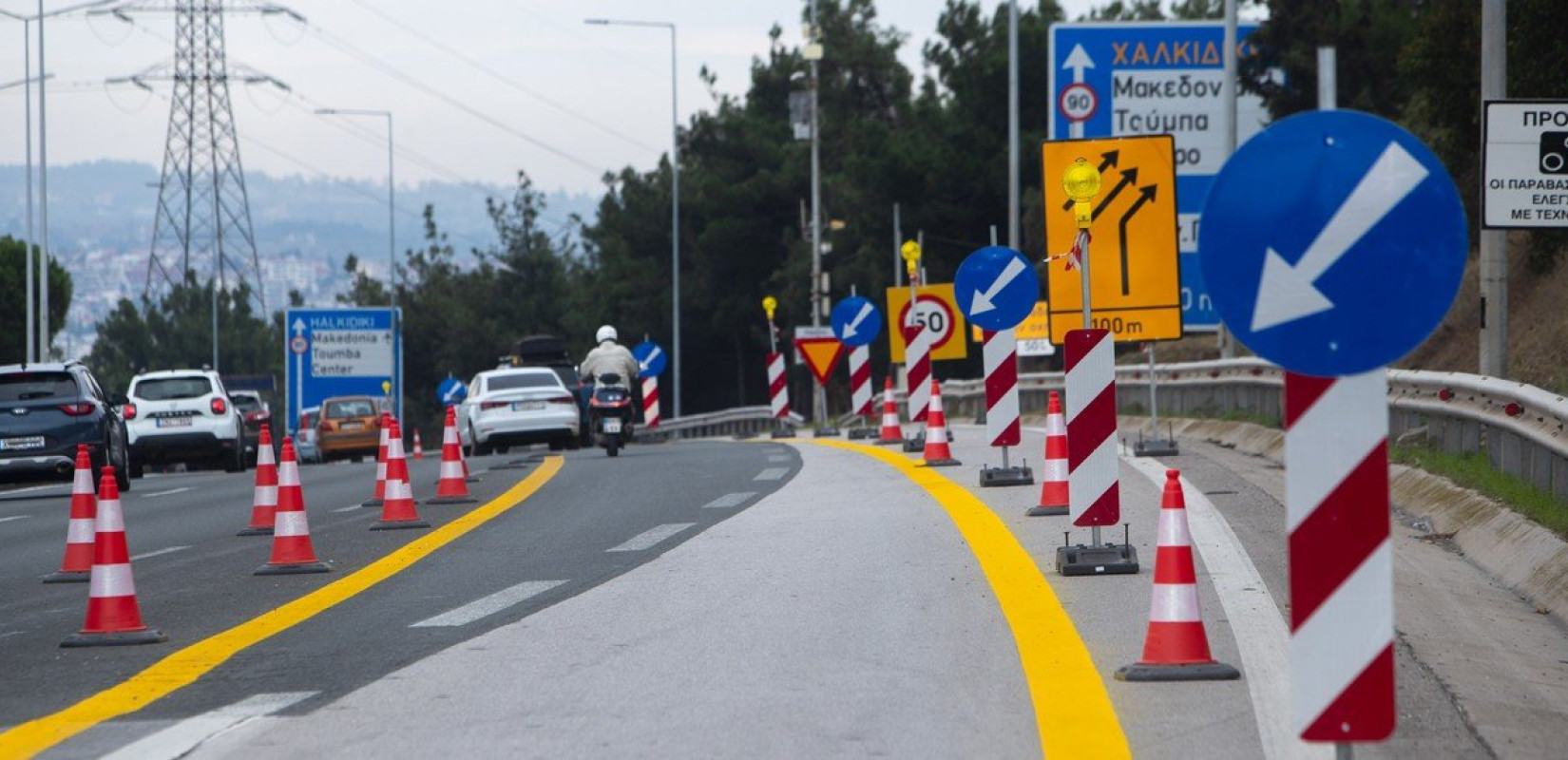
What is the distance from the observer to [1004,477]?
17.2 m

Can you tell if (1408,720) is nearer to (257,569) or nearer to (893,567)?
(893,567)

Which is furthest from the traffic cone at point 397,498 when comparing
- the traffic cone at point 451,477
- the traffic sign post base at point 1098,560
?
the traffic sign post base at point 1098,560

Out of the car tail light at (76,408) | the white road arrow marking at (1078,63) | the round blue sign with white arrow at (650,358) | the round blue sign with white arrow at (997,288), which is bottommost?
the car tail light at (76,408)

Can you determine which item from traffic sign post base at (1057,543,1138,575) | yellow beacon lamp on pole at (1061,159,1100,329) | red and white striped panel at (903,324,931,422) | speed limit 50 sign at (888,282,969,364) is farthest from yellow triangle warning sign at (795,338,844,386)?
traffic sign post base at (1057,543,1138,575)

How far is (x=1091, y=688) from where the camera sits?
7.66m

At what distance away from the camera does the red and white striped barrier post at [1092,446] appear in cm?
1095

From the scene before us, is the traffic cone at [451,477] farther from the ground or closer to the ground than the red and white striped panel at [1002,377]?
closer to the ground

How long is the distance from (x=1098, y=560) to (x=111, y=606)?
467cm

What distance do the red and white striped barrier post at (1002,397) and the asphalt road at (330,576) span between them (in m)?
2.00

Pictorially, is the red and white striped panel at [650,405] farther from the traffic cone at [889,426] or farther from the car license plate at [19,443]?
the car license plate at [19,443]

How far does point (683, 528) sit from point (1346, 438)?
32.5 feet

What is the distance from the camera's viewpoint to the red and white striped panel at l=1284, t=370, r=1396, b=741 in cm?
539

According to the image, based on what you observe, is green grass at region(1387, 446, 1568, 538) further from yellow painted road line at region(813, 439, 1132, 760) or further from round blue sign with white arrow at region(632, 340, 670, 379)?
round blue sign with white arrow at region(632, 340, 670, 379)

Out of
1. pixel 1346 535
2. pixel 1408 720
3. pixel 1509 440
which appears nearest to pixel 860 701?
pixel 1408 720
